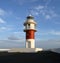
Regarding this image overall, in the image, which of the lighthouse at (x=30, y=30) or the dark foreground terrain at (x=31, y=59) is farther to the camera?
the lighthouse at (x=30, y=30)

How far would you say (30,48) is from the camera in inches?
1060

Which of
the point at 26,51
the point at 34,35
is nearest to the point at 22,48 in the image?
the point at 26,51

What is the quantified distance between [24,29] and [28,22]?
1.28m

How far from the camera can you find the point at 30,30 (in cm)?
2859

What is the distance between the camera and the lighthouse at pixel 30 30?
27.7 metres

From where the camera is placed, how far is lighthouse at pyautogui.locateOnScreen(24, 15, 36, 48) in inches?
1091

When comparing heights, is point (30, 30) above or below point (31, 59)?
above

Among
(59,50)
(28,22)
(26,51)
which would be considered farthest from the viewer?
(28,22)

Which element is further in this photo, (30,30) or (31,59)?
(30,30)

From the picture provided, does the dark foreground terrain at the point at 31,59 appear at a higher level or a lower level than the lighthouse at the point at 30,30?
lower

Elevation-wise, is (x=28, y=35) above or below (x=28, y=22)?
below

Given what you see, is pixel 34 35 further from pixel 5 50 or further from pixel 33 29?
pixel 5 50

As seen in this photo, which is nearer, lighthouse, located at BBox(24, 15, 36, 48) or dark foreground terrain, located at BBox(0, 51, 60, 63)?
dark foreground terrain, located at BBox(0, 51, 60, 63)

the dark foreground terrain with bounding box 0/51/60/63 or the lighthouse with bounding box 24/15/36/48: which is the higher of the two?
the lighthouse with bounding box 24/15/36/48
